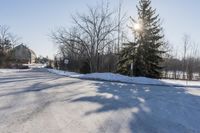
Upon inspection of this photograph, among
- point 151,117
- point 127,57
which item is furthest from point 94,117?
point 127,57

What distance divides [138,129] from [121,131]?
563mm

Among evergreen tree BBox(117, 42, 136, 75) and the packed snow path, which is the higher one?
evergreen tree BBox(117, 42, 136, 75)

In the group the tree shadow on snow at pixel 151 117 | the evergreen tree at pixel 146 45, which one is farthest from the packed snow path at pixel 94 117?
the evergreen tree at pixel 146 45

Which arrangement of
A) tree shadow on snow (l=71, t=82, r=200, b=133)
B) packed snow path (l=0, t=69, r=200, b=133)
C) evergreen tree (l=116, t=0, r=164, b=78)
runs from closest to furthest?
packed snow path (l=0, t=69, r=200, b=133) < tree shadow on snow (l=71, t=82, r=200, b=133) < evergreen tree (l=116, t=0, r=164, b=78)

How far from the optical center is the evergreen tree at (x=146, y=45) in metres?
39.2

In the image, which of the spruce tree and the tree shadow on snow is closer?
the tree shadow on snow

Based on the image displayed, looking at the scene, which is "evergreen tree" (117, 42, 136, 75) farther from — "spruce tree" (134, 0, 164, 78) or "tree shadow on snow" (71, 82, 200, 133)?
"tree shadow on snow" (71, 82, 200, 133)

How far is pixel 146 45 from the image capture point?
39.9 m

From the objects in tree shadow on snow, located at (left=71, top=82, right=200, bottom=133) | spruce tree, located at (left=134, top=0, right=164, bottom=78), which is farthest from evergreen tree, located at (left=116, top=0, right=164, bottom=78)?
tree shadow on snow, located at (left=71, top=82, right=200, bottom=133)

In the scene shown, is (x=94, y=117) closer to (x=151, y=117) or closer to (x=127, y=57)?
(x=151, y=117)

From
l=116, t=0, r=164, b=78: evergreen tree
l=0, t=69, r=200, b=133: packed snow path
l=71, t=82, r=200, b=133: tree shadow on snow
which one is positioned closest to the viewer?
l=0, t=69, r=200, b=133: packed snow path

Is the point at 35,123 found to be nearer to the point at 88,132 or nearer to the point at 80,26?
the point at 88,132

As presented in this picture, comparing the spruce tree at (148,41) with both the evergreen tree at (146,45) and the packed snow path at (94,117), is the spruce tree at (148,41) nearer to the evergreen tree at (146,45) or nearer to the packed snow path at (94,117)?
the evergreen tree at (146,45)

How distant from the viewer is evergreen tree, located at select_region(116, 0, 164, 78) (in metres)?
39.2
